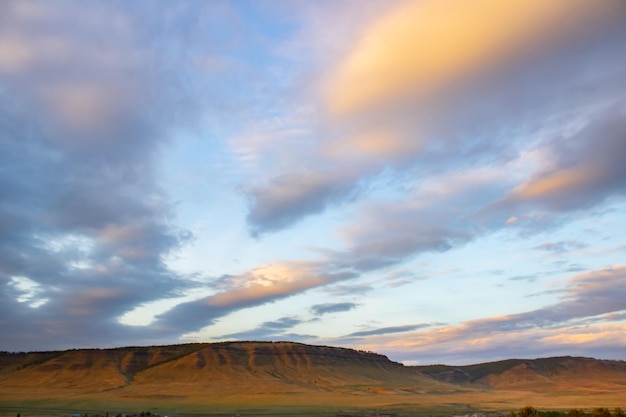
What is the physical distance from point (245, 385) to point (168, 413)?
7798 cm

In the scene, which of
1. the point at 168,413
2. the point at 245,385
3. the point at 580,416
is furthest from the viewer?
the point at 245,385

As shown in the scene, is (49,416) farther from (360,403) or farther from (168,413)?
(360,403)

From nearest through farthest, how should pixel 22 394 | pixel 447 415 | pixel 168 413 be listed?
pixel 447 415 < pixel 168 413 < pixel 22 394

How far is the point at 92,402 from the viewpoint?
145750mm

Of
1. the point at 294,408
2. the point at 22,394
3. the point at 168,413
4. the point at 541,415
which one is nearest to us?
the point at 541,415

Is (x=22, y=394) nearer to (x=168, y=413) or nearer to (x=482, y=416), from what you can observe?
(x=168, y=413)

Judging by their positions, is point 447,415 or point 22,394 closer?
point 447,415

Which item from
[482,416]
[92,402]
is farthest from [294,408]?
[92,402]

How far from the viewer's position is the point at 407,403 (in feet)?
473

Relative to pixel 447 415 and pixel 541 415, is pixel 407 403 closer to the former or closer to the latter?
pixel 447 415

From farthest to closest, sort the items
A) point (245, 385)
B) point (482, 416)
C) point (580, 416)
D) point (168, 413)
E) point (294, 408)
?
point (245, 385) → point (294, 408) → point (168, 413) → point (482, 416) → point (580, 416)

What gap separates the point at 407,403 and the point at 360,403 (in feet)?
41.9

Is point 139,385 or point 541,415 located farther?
point 139,385

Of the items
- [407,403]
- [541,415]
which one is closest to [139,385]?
[407,403]
